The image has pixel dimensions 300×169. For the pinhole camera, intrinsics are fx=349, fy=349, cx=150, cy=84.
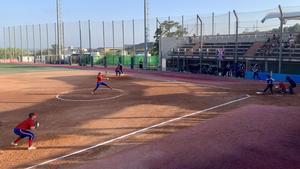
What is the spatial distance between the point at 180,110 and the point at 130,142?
562 centimetres

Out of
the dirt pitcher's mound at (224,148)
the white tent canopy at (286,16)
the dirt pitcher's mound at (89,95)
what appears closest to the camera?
the dirt pitcher's mound at (224,148)

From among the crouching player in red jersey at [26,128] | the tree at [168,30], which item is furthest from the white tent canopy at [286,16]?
the crouching player in red jersey at [26,128]

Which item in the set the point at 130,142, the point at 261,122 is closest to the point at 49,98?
the point at 130,142

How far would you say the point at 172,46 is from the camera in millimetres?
48281

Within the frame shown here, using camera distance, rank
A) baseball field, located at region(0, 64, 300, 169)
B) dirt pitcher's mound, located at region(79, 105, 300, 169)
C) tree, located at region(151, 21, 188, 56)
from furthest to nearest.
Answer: tree, located at region(151, 21, 188, 56)
baseball field, located at region(0, 64, 300, 169)
dirt pitcher's mound, located at region(79, 105, 300, 169)

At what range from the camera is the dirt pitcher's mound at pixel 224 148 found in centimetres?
938

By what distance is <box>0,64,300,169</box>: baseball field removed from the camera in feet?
32.1

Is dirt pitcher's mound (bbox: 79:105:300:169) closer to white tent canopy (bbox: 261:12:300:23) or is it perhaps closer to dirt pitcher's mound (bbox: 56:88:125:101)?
dirt pitcher's mound (bbox: 56:88:125:101)

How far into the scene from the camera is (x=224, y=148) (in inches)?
418

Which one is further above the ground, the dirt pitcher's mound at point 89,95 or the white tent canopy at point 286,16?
the white tent canopy at point 286,16

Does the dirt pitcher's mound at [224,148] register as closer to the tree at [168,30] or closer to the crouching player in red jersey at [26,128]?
the crouching player in red jersey at [26,128]

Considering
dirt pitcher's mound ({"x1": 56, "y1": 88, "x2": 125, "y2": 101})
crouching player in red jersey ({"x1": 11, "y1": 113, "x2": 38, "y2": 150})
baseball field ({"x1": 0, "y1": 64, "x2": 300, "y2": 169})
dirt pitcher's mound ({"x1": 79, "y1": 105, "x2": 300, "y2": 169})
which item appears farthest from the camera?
dirt pitcher's mound ({"x1": 56, "y1": 88, "x2": 125, "y2": 101})

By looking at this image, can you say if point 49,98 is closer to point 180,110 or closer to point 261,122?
point 180,110

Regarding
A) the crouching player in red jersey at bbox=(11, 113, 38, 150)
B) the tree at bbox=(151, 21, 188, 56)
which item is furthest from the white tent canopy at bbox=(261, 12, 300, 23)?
the crouching player in red jersey at bbox=(11, 113, 38, 150)
